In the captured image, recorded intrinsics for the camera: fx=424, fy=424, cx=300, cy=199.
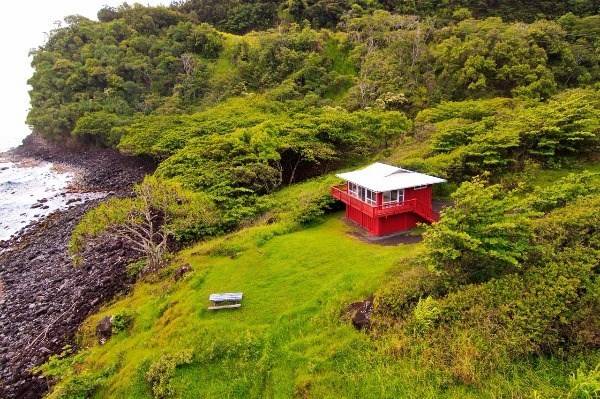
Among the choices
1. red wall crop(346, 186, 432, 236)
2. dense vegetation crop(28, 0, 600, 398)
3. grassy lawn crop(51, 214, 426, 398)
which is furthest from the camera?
red wall crop(346, 186, 432, 236)

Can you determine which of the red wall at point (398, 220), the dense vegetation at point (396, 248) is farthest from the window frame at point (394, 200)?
the dense vegetation at point (396, 248)

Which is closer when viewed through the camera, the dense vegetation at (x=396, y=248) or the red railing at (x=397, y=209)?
the dense vegetation at (x=396, y=248)

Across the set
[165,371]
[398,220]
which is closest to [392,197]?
[398,220]

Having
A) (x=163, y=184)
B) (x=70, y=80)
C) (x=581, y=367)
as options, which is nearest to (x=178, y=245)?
(x=163, y=184)

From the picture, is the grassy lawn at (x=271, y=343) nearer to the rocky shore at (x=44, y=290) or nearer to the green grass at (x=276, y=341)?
the green grass at (x=276, y=341)

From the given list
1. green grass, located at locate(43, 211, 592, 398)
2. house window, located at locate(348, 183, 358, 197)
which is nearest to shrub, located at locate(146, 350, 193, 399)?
green grass, located at locate(43, 211, 592, 398)

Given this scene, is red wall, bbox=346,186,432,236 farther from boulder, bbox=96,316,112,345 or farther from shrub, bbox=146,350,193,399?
boulder, bbox=96,316,112,345
